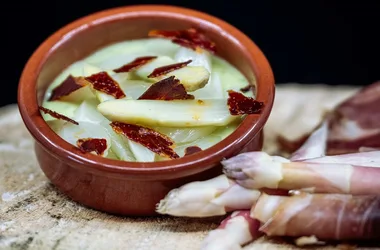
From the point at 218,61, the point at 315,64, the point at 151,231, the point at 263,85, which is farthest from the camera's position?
the point at 315,64

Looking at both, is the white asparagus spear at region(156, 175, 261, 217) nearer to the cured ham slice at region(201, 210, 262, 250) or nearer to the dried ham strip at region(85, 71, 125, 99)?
the cured ham slice at region(201, 210, 262, 250)

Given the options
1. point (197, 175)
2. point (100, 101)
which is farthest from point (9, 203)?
point (197, 175)

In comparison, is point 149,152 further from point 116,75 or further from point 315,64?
point 315,64

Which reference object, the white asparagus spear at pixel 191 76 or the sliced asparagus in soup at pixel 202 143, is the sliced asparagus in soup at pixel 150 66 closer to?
the white asparagus spear at pixel 191 76

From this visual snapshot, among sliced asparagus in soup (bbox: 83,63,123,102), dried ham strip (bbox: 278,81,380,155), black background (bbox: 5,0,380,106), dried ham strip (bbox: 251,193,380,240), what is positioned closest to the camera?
dried ham strip (bbox: 251,193,380,240)

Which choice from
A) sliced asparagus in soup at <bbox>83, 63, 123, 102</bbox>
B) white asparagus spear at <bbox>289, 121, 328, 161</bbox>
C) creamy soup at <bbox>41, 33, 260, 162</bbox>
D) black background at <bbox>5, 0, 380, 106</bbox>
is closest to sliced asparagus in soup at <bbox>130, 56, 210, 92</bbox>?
creamy soup at <bbox>41, 33, 260, 162</bbox>
